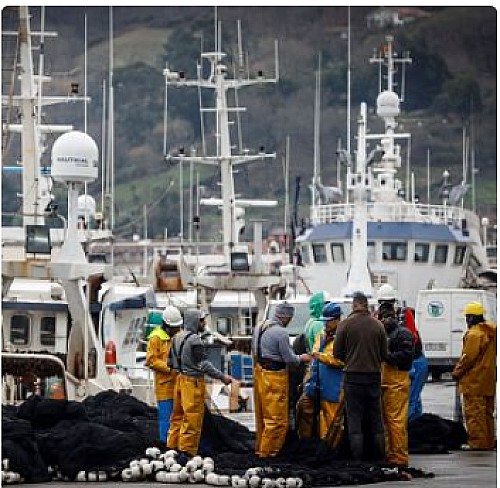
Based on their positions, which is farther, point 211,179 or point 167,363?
point 211,179

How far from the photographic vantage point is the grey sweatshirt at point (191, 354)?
1611cm

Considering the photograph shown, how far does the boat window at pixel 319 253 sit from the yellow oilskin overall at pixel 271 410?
3062 cm

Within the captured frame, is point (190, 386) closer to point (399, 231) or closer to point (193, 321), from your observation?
point (193, 321)

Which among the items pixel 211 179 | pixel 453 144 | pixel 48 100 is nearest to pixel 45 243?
pixel 48 100

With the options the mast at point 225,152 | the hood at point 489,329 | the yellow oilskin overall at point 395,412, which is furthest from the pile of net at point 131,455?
the mast at point 225,152

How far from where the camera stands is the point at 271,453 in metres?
16.3

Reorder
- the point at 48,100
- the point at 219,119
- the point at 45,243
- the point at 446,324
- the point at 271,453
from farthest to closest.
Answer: the point at 219,119, the point at 446,324, the point at 48,100, the point at 45,243, the point at 271,453

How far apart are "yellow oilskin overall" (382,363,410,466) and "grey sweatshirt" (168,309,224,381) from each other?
1.32 meters

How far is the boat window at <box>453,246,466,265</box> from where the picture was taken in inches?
1853

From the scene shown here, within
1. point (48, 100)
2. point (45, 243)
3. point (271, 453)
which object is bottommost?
point (271, 453)

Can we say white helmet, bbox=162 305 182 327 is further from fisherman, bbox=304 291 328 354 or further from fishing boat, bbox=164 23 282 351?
fishing boat, bbox=164 23 282 351

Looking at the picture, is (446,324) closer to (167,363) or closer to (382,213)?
(382,213)

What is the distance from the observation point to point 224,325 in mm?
37062

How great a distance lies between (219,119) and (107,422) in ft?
68.4
